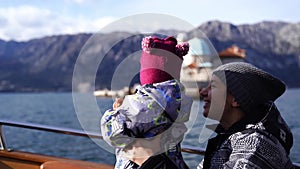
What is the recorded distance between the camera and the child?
1.32 meters

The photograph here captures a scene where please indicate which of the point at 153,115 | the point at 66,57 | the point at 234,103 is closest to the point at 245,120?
the point at 234,103

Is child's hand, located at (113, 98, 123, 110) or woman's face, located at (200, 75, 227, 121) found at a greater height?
child's hand, located at (113, 98, 123, 110)

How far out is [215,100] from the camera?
1426 millimetres

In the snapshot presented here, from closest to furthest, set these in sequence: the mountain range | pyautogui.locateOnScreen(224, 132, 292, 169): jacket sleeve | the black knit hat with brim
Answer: pyautogui.locateOnScreen(224, 132, 292, 169): jacket sleeve → the black knit hat with brim → the mountain range

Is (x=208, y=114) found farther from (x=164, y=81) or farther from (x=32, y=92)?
(x=32, y=92)

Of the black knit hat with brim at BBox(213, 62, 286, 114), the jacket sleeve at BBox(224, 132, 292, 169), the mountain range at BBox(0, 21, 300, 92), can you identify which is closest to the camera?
the jacket sleeve at BBox(224, 132, 292, 169)

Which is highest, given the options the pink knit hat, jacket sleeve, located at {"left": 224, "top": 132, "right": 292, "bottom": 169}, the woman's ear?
the pink knit hat

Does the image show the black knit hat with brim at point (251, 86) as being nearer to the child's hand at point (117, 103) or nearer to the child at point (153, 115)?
the child at point (153, 115)

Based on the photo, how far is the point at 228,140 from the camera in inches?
53.7

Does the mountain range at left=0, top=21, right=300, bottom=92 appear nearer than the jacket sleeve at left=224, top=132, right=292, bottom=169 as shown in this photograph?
No

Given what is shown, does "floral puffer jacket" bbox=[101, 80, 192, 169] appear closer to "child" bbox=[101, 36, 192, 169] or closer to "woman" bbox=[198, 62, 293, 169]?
"child" bbox=[101, 36, 192, 169]

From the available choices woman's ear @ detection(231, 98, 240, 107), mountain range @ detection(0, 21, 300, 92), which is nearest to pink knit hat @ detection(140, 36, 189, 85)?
woman's ear @ detection(231, 98, 240, 107)

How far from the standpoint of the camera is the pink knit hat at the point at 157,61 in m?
1.37

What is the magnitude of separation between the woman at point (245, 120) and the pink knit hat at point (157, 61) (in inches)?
7.0
